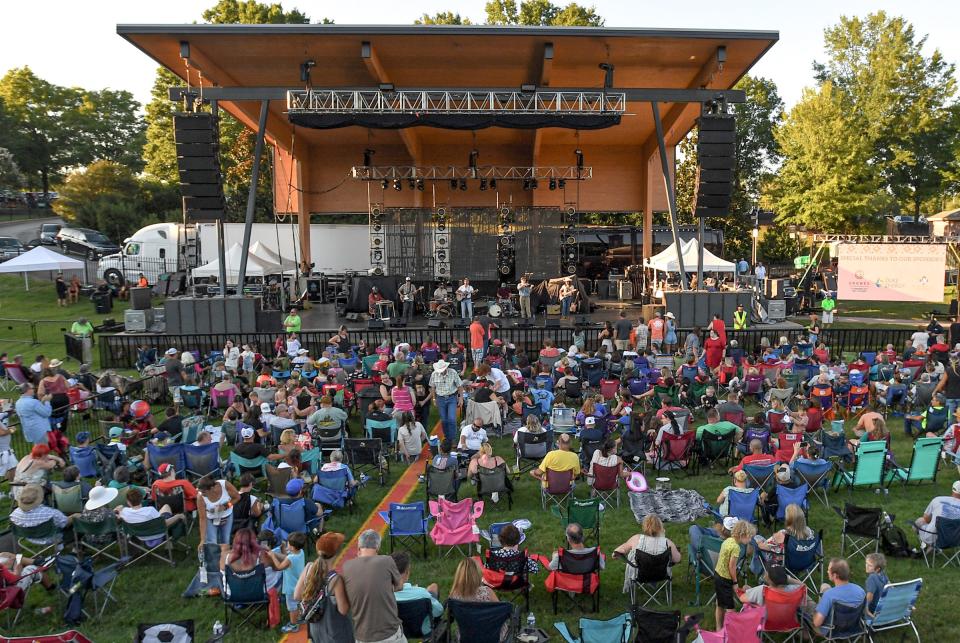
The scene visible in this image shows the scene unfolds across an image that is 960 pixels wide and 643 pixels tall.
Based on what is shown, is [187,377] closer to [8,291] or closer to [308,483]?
[308,483]

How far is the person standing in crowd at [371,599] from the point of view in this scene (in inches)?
168

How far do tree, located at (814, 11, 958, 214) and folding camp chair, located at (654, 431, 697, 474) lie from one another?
29.6 meters

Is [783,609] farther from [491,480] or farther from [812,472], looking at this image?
[491,480]

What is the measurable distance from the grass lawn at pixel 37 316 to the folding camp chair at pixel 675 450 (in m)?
13.9

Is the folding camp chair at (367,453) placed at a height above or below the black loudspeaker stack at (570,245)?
below

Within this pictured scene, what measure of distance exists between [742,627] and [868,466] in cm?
425

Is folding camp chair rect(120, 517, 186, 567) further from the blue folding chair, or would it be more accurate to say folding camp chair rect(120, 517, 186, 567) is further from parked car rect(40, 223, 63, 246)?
parked car rect(40, 223, 63, 246)

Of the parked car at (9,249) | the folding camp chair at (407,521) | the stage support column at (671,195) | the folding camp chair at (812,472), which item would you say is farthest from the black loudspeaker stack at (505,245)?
the parked car at (9,249)

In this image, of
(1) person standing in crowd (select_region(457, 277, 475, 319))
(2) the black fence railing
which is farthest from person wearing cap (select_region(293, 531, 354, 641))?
(1) person standing in crowd (select_region(457, 277, 475, 319))

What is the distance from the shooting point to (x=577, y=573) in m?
5.64

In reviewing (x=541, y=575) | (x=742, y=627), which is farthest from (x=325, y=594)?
(x=742, y=627)

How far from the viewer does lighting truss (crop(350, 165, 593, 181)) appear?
85.5ft

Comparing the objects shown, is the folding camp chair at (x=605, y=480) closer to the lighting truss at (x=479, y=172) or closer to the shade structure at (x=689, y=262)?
the shade structure at (x=689, y=262)

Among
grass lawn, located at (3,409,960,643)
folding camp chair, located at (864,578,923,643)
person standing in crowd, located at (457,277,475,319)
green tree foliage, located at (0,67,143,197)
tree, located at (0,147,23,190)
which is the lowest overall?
grass lawn, located at (3,409,960,643)
